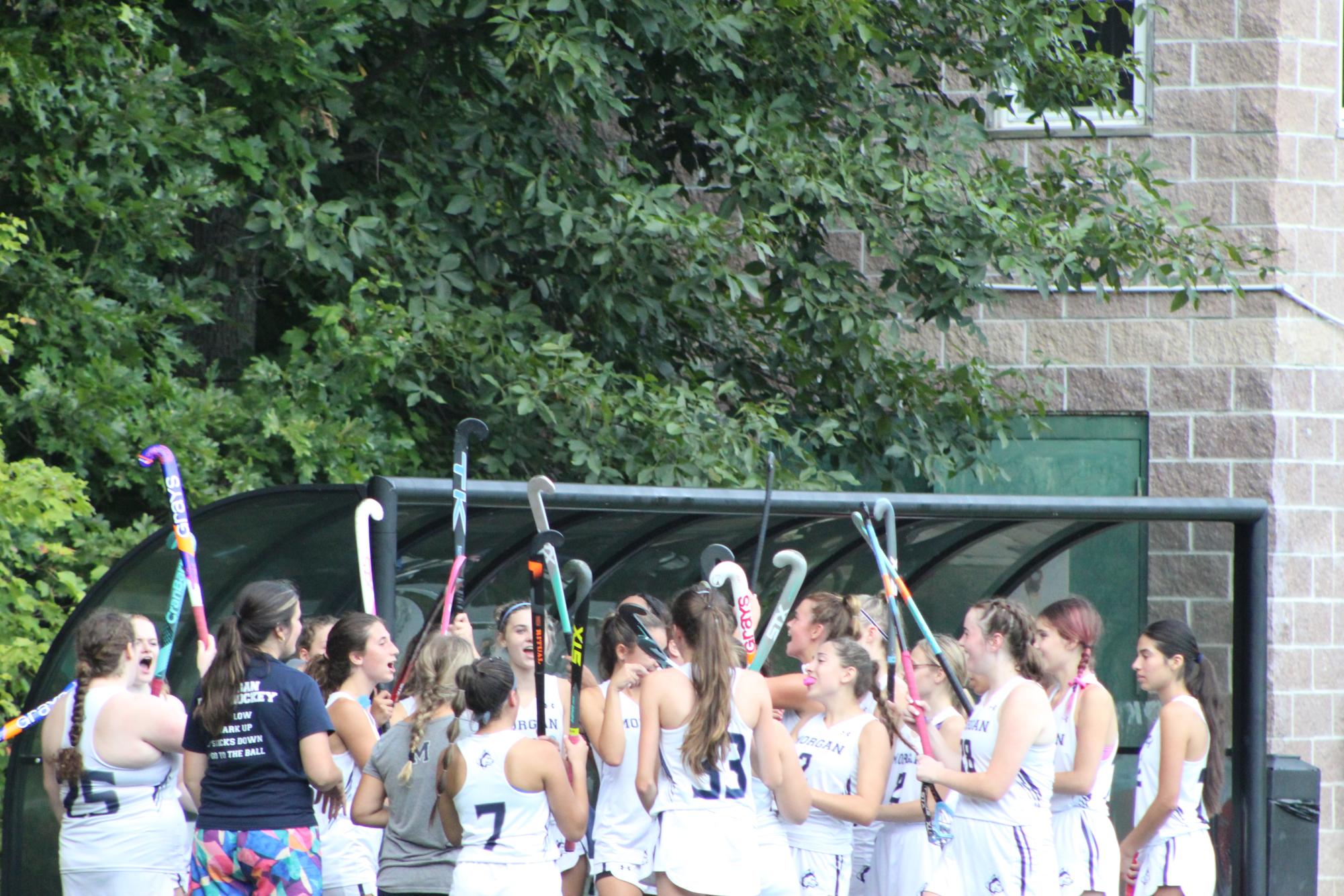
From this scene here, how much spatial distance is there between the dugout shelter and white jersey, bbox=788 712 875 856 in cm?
105

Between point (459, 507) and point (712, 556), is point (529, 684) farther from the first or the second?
point (712, 556)

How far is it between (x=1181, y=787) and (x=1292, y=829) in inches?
52.1

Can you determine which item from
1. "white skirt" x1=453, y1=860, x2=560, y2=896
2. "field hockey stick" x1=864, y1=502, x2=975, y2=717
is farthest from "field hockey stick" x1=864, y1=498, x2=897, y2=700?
"white skirt" x1=453, y1=860, x2=560, y2=896

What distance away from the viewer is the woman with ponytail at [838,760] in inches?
218

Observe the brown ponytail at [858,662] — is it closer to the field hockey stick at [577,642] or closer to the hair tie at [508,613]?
the field hockey stick at [577,642]

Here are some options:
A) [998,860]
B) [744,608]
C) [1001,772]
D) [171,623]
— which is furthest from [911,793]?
[171,623]

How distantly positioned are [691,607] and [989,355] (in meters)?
Answer: 5.30

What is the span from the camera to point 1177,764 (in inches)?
241

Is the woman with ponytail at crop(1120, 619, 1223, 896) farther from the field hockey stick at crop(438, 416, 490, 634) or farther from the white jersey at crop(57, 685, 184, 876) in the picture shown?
the white jersey at crop(57, 685, 184, 876)

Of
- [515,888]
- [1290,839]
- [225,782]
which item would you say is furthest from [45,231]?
[1290,839]

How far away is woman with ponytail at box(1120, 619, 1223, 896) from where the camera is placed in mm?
6152

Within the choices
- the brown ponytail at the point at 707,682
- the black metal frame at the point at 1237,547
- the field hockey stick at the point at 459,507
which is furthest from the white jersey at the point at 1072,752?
the field hockey stick at the point at 459,507

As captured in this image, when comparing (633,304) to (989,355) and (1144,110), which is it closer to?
(989,355)

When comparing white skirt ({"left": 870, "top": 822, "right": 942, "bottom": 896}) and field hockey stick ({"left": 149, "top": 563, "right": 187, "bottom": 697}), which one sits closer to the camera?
field hockey stick ({"left": 149, "top": 563, "right": 187, "bottom": 697})
